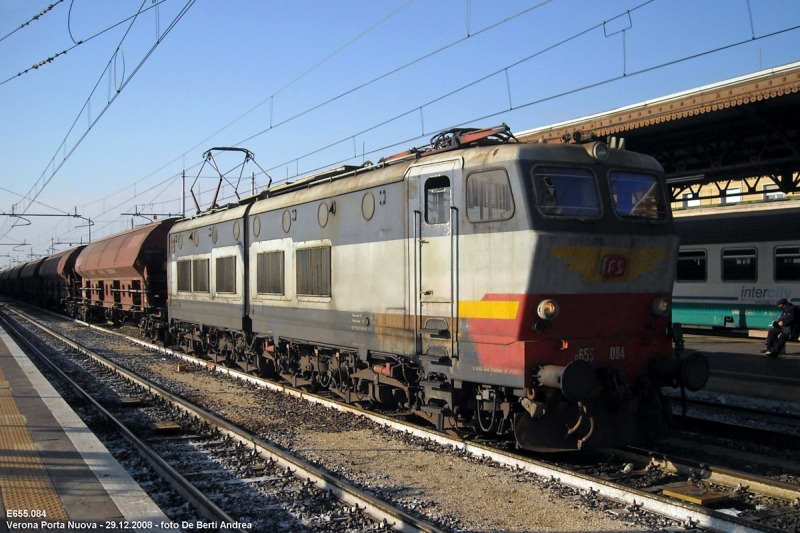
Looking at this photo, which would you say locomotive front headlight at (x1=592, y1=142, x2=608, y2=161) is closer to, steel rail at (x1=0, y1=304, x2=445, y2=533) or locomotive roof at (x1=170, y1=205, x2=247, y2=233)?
steel rail at (x1=0, y1=304, x2=445, y2=533)

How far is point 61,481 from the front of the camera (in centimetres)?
732

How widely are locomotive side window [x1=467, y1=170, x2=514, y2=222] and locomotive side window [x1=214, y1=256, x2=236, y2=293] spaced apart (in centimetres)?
866

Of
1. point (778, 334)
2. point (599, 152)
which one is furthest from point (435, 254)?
point (778, 334)

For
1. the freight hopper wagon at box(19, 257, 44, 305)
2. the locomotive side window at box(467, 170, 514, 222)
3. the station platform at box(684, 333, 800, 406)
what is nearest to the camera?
the locomotive side window at box(467, 170, 514, 222)

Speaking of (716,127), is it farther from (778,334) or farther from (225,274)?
(225,274)

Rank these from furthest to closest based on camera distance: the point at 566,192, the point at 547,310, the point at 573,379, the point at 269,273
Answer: the point at 269,273, the point at 566,192, the point at 547,310, the point at 573,379

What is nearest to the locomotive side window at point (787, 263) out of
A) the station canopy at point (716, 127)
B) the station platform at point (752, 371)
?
the station platform at point (752, 371)

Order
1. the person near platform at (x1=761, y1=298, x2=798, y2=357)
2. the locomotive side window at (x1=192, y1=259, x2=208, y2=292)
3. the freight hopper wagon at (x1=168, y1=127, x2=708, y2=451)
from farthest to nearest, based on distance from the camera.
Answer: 1. the locomotive side window at (x1=192, y1=259, x2=208, y2=292)
2. the person near platform at (x1=761, y1=298, x2=798, y2=357)
3. the freight hopper wagon at (x1=168, y1=127, x2=708, y2=451)

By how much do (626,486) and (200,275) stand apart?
13.7 m

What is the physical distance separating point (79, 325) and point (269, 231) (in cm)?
2706

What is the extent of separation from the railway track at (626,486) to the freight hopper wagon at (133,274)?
17957 mm

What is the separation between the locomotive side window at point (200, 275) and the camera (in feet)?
58.5

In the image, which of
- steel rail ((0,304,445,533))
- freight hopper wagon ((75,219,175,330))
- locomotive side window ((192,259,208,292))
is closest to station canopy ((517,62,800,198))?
steel rail ((0,304,445,533))

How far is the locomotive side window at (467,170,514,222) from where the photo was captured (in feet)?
26.7
